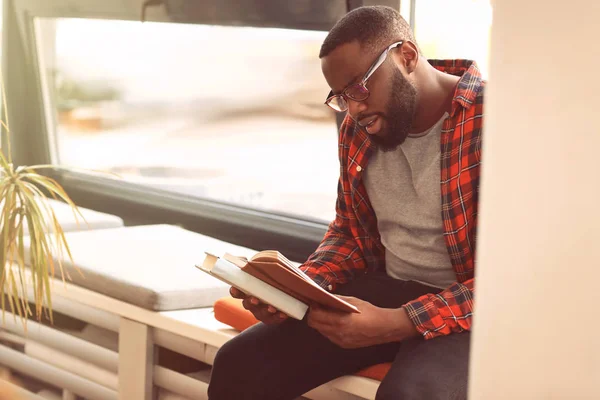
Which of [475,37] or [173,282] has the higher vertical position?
[475,37]

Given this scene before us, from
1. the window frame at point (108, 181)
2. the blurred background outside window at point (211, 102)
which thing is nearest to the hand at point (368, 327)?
the blurred background outside window at point (211, 102)

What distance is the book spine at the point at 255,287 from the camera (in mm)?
1616

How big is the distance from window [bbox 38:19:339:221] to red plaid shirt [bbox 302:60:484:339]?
897mm

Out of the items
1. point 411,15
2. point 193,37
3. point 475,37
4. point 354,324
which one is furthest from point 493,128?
point 193,37

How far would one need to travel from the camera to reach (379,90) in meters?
1.87

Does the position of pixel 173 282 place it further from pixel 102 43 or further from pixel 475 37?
pixel 102 43

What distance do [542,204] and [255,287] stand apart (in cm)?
119

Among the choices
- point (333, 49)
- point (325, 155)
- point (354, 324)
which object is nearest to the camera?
point (354, 324)

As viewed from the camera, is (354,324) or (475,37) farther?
(475,37)

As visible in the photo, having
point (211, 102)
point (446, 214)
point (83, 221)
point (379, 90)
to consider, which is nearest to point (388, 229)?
point (446, 214)

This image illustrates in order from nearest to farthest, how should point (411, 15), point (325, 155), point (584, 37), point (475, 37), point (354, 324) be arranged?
point (584, 37)
point (354, 324)
point (475, 37)
point (411, 15)
point (325, 155)

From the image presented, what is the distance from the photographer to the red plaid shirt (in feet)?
5.42

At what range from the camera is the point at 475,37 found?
2381 mm

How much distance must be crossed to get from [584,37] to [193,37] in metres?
3.04
